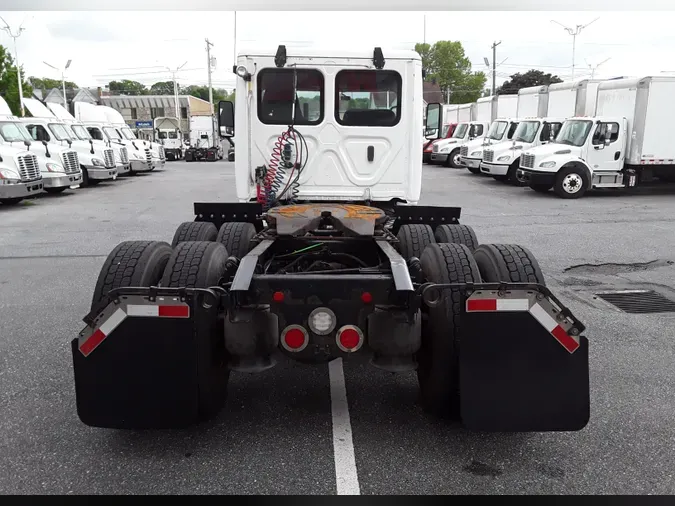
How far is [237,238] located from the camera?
204 inches

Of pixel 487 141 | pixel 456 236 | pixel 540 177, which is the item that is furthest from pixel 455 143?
pixel 456 236

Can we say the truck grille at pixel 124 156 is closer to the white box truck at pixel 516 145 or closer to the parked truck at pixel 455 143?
the white box truck at pixel 516 145

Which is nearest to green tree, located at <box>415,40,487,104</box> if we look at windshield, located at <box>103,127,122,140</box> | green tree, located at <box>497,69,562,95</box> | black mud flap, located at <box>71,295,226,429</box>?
Result: green tree, located at <box>497,69,562,95</box>

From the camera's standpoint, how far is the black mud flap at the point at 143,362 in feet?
Answer: 10.5

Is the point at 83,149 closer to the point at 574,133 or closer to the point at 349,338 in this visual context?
the point at 574,133

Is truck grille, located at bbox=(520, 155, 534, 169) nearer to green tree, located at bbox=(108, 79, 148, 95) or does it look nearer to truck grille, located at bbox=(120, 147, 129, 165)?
truck grille, located at bbox=(120, 147, 129, 165)

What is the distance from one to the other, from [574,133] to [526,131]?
10.2 ft

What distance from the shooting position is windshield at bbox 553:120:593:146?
1692 cm

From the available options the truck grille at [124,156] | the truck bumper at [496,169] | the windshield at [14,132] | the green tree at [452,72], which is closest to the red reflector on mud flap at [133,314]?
the windshield at [14,132]

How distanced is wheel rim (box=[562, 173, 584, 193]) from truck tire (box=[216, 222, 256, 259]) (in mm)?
13441

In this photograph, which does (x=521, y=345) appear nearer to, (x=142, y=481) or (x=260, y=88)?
(x=142, y=481)

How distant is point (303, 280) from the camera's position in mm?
3311

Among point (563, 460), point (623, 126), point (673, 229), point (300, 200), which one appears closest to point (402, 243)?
point (300, 200)

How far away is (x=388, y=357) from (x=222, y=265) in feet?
4.08
